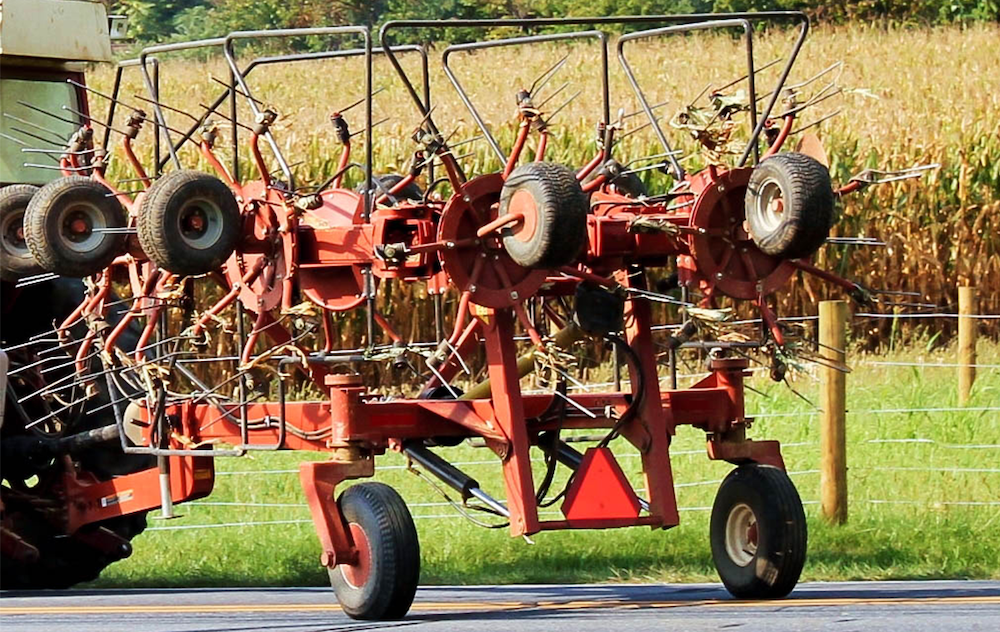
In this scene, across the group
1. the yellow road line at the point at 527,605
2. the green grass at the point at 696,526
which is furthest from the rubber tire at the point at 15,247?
the green grass at the point at 696,526

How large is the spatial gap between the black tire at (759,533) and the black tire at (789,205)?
1.27 meters

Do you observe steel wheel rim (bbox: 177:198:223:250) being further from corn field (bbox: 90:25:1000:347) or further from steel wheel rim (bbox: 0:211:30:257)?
corn field (bbox: 90:25:1000:347)

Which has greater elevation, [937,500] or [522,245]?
[522,245]

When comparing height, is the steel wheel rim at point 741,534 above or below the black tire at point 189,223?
below

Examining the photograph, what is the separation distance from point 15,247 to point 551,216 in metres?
3.46

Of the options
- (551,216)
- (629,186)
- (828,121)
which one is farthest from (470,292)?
(828,121)

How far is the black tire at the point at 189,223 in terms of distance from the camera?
10.2m

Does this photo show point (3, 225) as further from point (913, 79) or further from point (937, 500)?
point (913, 79)

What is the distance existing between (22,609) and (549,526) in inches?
117

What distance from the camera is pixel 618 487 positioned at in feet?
33.8

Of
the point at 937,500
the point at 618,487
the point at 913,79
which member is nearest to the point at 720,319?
the point at 618,487

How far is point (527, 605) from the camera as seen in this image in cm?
1092

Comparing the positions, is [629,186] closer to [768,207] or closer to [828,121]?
[768,207]

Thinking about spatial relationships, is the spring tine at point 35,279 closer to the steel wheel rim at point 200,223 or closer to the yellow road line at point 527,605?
the steel wheel rim at point 200,223
